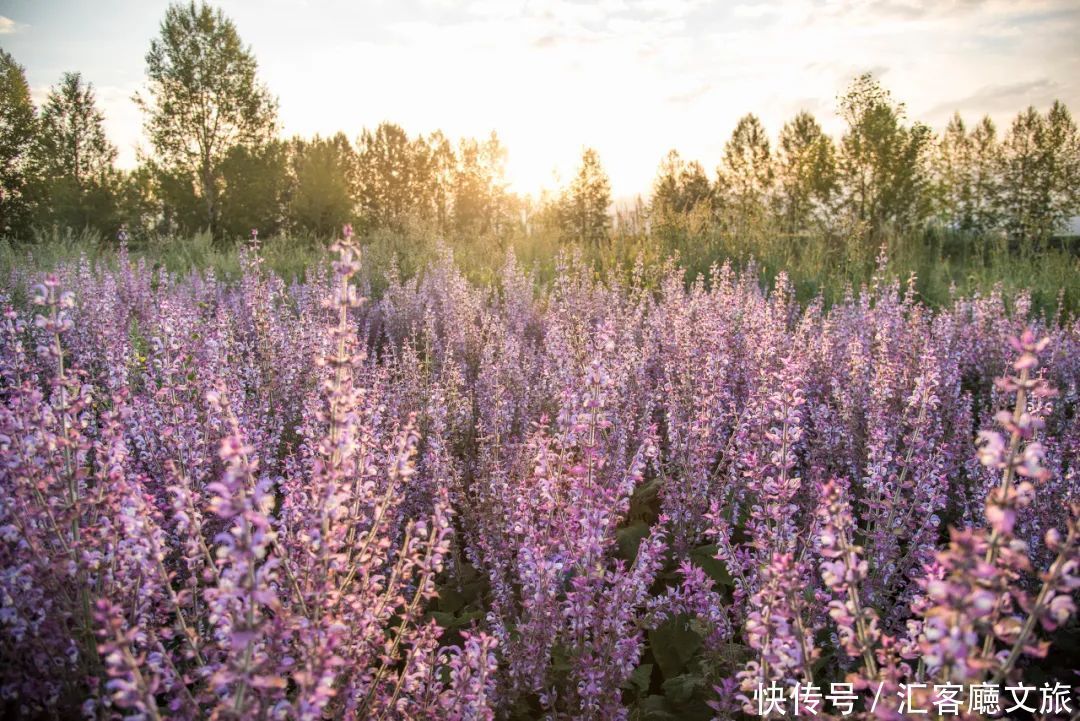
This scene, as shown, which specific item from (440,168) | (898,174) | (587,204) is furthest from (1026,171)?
(440,168)

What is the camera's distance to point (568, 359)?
4371mm

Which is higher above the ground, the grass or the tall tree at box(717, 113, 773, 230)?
the tall tree at box(717, 113, 773, 230)

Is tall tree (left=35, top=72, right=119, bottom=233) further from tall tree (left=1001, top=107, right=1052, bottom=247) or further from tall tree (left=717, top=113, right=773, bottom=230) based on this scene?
tall tree (left=1001, top=107, right=1052, bottom=247)

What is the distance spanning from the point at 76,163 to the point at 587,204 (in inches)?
1206

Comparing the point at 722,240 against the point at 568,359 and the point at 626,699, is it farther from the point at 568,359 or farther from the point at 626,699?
the point at 626,699

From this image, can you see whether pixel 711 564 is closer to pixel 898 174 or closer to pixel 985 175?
pixel 898 174

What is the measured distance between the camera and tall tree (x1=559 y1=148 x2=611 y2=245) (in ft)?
51.6

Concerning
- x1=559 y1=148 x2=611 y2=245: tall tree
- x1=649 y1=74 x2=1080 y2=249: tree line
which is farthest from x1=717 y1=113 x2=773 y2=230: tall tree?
x1=559 y1=148 x2=611 y2=245: tall tree

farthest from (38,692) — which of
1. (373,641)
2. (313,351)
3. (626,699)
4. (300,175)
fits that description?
(300,175)

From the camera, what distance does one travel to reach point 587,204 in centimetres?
3484

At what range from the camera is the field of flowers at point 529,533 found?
1401 mm

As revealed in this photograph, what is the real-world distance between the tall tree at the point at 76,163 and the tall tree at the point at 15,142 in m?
0.71

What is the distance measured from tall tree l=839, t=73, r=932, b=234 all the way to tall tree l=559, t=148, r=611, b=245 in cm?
1218

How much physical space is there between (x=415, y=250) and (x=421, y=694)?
11.2 m
